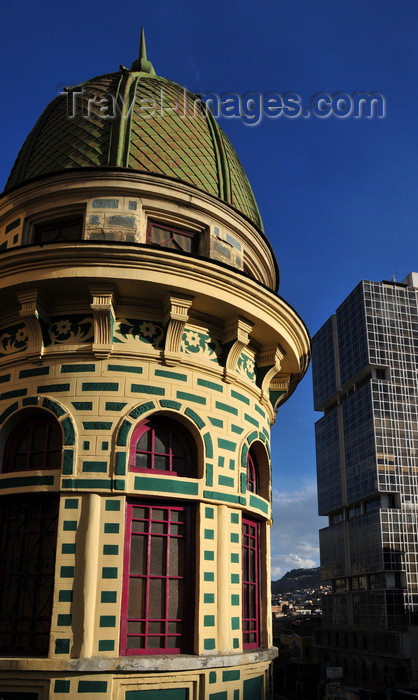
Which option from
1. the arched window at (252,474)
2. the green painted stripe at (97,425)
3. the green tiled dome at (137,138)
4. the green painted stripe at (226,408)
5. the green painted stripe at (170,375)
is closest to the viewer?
the green painted stripe at (97,425)

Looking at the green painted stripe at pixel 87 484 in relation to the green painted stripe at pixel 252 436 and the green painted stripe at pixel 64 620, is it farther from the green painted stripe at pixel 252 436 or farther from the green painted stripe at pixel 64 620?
the green painted stripe at pixel 252 436

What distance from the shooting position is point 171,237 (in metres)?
15.7

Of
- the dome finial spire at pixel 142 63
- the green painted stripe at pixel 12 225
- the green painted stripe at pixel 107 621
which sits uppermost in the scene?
the dome finial spire at pixel 142 63

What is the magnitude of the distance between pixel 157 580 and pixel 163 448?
2.53 meters

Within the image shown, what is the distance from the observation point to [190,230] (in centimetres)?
1603

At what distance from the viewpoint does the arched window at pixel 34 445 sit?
515 inches

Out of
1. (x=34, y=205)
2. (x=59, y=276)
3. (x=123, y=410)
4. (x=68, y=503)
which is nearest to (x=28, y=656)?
(x=68, y=503)

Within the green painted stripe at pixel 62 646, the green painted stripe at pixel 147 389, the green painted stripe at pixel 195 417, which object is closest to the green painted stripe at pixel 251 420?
the green painted stripe at pixel 195 417

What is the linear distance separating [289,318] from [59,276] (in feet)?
17.8

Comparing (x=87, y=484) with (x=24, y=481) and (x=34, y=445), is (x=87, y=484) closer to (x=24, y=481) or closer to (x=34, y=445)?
(x=24, y=481)

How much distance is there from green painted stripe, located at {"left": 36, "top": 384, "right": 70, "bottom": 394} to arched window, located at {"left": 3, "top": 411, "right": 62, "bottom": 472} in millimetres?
444

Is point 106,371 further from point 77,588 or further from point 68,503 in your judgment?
point 77,588

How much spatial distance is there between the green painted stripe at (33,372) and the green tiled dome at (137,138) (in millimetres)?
4936

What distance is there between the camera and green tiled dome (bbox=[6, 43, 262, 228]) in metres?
16.4
